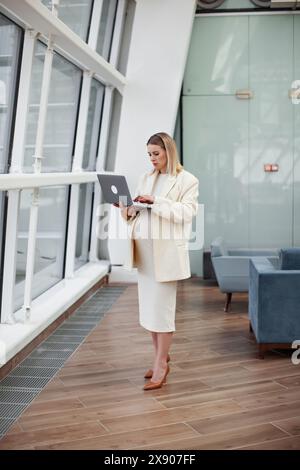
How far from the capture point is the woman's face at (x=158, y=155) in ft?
15.3

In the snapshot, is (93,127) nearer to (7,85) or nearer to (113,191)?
(7,85)

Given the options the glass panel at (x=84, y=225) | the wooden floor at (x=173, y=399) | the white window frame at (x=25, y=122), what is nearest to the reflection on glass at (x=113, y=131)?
the glass panel at (x=84, y=225)

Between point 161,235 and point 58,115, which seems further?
point 58,115

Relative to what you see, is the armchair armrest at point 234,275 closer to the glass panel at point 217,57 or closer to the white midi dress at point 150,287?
the white midi dress at point 150,287

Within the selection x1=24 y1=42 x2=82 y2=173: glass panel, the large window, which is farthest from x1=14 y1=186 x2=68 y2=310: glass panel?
the large window

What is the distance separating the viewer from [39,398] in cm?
460

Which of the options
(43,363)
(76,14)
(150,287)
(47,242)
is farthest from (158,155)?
(76,14)

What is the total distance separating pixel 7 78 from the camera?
538 cm

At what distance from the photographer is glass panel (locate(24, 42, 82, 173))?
6078mm

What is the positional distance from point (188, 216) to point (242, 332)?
227 cm

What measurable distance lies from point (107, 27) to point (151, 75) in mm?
839

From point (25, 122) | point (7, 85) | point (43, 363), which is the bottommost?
point (43, 363)

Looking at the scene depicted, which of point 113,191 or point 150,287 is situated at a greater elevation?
point 113,191

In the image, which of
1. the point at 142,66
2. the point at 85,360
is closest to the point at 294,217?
the point at 142,66
